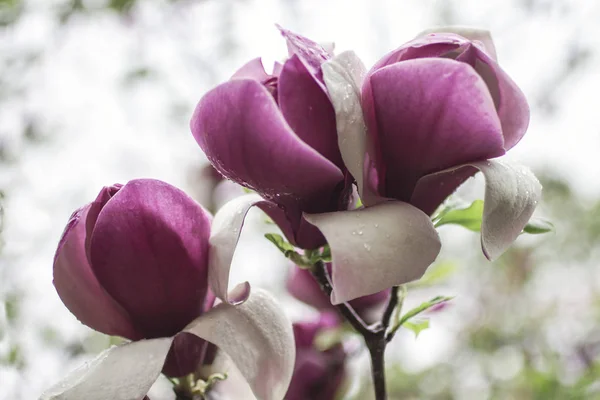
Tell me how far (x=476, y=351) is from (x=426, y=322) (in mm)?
1026

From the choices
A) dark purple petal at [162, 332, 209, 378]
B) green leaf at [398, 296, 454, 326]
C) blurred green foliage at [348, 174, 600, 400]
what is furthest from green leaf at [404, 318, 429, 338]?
blurred green foliage at [348, 174, 600, 400]

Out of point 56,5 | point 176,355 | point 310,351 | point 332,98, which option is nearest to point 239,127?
point 332,98

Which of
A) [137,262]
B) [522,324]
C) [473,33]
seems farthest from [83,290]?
[522,324]

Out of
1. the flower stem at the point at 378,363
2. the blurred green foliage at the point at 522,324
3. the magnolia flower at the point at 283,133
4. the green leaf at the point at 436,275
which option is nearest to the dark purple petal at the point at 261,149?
the magnolia flower at the point at 283,133

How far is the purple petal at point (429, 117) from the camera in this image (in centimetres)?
32

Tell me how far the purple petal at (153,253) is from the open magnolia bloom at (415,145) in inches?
2.9

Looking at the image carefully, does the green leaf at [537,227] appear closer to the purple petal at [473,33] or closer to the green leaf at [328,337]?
the purple petal at [473,33]

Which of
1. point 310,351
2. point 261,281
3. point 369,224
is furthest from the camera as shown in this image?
point 261,281

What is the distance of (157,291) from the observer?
0.36 meters

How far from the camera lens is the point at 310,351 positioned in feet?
2.20

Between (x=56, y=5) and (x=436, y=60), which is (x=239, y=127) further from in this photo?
(x=56, y=5)

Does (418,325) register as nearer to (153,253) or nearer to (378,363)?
(378,363)

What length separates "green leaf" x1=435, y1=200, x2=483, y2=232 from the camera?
443 mm

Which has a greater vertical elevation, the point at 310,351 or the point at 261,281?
the point at 310,351
